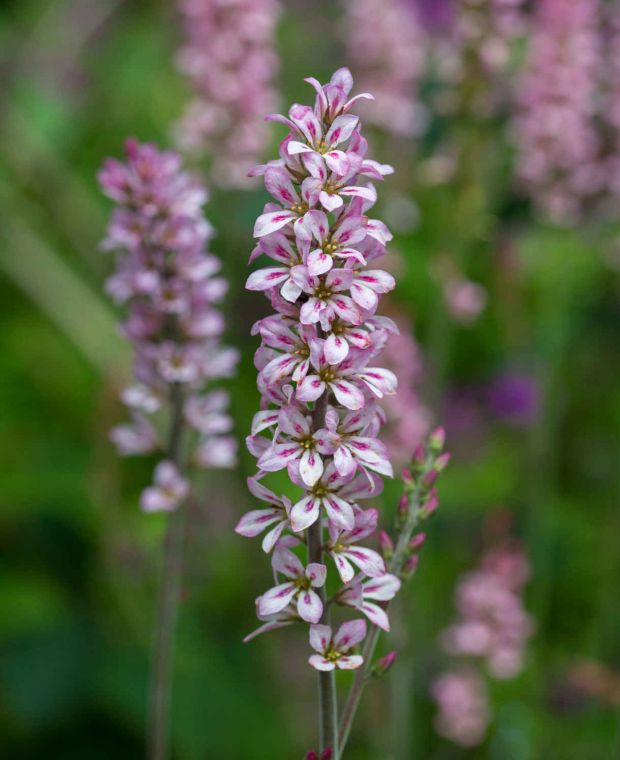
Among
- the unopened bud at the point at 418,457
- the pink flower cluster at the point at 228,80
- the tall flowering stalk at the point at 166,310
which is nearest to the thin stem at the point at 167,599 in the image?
the tall flowering stalk at the point at 166,310

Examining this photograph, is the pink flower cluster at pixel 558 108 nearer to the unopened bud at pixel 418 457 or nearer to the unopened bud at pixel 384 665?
the unopened bud at pixel 418 457

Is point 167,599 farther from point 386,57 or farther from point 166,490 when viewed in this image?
point 386,57

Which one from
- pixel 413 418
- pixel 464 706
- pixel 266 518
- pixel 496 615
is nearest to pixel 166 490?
pixel 266 518

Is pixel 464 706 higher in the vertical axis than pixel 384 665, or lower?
lower

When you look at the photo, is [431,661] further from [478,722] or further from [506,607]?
[506,607]

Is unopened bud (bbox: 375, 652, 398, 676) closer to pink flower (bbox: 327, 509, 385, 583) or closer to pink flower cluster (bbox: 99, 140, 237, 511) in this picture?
pink flower (bbox: 327, 509, 385, 583)

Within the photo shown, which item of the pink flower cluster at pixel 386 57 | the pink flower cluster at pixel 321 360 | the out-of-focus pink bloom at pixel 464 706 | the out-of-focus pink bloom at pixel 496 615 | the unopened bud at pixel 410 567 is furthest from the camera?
the pink flower cluster at pixel 386 57
